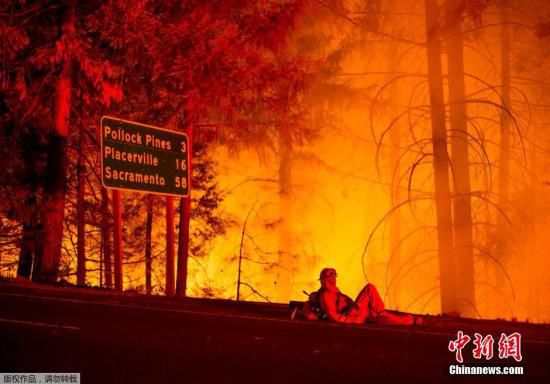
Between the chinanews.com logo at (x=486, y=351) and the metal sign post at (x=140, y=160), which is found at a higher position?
the metal sign post at (x=140, y=160)

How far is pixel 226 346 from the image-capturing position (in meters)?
8.67

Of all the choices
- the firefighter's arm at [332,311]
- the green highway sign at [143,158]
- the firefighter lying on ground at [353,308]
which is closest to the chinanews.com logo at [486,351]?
the firefighter lying on ground at [353,308]

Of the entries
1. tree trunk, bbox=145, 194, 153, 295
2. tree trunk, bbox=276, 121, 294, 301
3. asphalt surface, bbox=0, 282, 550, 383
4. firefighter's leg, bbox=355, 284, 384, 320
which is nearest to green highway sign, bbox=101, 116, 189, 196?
asphalt surface, bbox=0, 282, 550, 383

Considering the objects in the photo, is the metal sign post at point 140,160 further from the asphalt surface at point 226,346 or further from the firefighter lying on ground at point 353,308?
the firefighter lying on ground at point 353,308

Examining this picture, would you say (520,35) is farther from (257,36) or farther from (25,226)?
(25,226)

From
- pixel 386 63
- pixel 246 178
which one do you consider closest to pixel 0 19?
pixel 246 178

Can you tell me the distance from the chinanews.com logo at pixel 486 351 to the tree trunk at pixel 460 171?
519 inches

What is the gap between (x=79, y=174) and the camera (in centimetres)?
2269

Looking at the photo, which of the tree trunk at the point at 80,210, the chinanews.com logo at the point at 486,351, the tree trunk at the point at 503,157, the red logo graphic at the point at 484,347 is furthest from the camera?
the tree trunk at the point at 503,157

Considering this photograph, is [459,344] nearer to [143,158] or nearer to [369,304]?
[369,304]

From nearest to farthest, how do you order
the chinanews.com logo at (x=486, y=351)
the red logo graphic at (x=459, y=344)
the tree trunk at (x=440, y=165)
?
the chinanews.com logo at (x=486, y=351)
the red logo graphic at (x=459, y=344)
the tree trunk at (x=440, y=165)

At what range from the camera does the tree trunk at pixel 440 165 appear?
23.1m

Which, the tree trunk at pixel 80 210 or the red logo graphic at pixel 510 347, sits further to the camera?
the tree trunk at pixel 80 210

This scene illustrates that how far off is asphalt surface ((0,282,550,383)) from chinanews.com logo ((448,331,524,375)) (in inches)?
3.3
